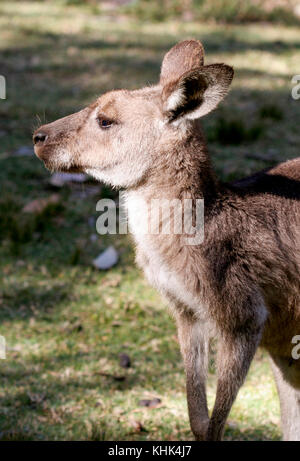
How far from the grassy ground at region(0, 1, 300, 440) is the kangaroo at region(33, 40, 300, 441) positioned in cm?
63

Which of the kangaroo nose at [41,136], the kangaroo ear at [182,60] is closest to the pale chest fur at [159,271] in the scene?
the kangaroo nose at [41,136]

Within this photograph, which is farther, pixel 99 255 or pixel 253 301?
pixel 99 255

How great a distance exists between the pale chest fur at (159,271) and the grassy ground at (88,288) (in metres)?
0.80

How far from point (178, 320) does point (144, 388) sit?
80 centimetres

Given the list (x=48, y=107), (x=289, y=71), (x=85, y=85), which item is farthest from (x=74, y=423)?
(x=289, y=71)

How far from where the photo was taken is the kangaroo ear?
3.05 meters

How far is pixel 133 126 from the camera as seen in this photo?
293cm

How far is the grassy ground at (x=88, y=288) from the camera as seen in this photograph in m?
3.47

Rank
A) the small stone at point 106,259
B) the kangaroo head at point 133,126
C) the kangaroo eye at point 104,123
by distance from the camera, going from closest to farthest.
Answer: the kangaroo head at point 133,126
the kangaroo eye at point 104,123
the small stone at point 106,259

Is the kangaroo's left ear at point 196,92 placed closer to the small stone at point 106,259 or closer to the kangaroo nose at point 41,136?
the kangaroo nose at point 41,136

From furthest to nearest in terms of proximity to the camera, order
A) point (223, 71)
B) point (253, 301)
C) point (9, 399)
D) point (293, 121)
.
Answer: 1. point (293, 121)
2. point (9, 399)
3. point (253, 301)
4. point (223, 71)

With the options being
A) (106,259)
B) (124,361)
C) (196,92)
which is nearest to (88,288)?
(106,259)

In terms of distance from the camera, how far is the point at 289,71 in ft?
26.9
